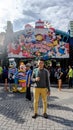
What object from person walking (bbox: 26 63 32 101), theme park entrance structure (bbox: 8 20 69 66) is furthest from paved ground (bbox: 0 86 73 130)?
theme park entrance structure (bbox: 8 20 69 66)

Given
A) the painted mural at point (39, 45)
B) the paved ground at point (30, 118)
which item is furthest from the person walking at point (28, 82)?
the painted mural at point (39, 45)

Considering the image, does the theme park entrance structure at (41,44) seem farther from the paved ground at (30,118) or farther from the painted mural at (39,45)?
the paved ground at (30,118)

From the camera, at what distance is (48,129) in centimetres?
734

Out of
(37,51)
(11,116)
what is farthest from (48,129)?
(37,51)

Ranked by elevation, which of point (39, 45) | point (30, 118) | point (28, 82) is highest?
point (39, 45)

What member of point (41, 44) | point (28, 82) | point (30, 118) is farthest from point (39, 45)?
point (30, 118)

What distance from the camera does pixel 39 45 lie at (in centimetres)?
2416

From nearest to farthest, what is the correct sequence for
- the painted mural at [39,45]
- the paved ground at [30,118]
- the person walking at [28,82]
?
1. the paved ground at [30,118]
2. the person walking at [28,82]
3. the painted mural at [39,45]

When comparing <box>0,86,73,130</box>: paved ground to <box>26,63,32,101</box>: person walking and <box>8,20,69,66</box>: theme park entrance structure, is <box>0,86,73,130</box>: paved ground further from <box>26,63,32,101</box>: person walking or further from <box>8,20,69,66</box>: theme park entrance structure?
<box>8,20,69,66</box>: theme park entrance structure

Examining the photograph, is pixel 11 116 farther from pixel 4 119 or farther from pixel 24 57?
pixel 24 57

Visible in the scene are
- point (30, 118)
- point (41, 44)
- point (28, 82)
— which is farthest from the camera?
point (41, 44)

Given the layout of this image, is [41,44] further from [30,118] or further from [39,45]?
[30,118]

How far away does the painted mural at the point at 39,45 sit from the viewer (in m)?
24.0

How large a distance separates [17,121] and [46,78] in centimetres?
166
